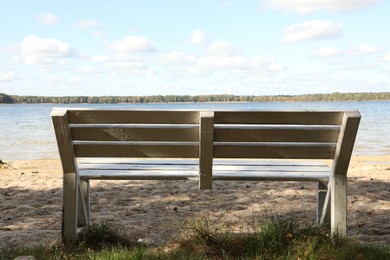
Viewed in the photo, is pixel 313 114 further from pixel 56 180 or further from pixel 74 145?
pixel 56 180

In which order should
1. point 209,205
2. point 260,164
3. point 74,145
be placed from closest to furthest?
point 74,145 → point 260,164 → point 209,205

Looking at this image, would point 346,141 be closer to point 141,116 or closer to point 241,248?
point 241,248

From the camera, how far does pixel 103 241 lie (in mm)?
4621

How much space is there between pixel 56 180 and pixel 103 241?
567cm

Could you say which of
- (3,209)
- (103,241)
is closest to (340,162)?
(103,241)

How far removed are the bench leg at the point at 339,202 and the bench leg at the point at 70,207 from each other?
2249mm

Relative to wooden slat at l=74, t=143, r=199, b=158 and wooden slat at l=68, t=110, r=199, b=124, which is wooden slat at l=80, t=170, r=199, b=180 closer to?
wooden slat at l=74, t=143, r=199, b=158

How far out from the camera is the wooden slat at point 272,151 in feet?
14.7

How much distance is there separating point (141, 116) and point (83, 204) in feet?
3.92

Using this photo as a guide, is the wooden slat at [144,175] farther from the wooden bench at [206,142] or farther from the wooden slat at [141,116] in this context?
the wooden slat at [141,116]

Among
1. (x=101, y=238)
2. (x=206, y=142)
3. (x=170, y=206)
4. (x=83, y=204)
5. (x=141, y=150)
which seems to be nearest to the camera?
(x=206, y=142)

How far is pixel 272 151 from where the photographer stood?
4.51m

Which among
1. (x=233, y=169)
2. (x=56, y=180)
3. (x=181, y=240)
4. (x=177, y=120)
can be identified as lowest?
(x=56, y=180)

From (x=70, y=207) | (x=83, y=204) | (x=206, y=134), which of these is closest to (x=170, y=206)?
(x=83, y=204)
